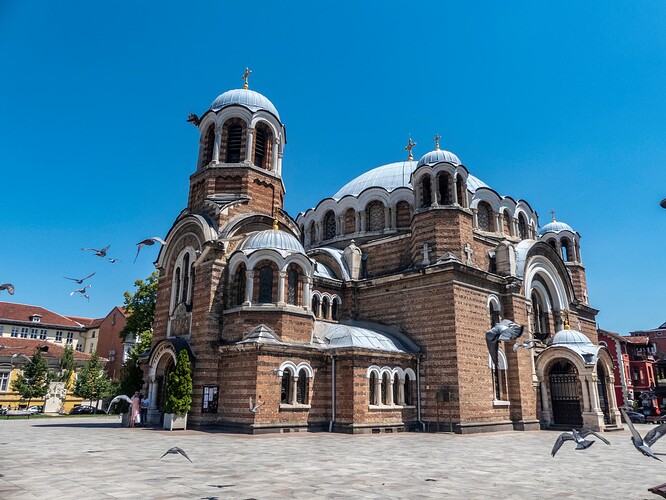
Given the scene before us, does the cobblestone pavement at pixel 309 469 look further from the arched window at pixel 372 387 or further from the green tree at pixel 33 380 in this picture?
the green tree at pixel 33 380

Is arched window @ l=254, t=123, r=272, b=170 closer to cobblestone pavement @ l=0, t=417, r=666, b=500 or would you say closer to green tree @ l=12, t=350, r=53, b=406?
cobblestone pavement @ l=0, t=417, r=666, b=500

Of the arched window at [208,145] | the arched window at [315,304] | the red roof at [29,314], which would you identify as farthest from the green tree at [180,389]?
the red roof at [29,314]

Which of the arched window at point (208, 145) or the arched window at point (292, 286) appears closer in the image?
the arched window at point (292, 286)

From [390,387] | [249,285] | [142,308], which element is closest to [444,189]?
[390,387]

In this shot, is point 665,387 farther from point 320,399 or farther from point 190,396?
point 190,396

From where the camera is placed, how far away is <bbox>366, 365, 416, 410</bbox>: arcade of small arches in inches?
746

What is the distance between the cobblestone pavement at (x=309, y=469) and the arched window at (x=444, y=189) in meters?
10.4

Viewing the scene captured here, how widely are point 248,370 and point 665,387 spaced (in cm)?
4874

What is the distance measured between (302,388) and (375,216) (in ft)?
37.0

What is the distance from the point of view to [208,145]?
23.7 metres

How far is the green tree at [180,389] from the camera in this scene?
18.0m

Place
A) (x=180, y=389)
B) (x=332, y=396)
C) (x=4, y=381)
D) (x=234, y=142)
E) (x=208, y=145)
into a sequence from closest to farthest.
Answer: (x=180, y=389) < (x=332, y=396) < (x=234, y=142) < (x=208, y=145) < (x=4, y=381)

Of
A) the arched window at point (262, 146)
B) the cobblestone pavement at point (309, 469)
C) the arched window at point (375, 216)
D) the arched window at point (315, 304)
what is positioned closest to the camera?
the cobblestone pavement at point (309, 469)

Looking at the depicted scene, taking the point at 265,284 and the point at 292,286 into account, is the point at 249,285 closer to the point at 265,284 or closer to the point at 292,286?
the point at 265,284
